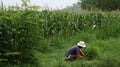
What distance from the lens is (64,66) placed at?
10.7 meters

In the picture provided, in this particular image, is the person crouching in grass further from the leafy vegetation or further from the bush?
the bush

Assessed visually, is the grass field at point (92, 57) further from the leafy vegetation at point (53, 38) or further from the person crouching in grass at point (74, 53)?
the person crouching in grass at point (74, 53)

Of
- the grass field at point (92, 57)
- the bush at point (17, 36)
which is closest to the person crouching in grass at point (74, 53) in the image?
the grass field at point (92, 57)

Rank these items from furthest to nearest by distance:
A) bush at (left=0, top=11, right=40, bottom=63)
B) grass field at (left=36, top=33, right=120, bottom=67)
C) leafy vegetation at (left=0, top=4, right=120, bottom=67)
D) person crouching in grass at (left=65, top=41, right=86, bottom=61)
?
person crouching in grass at (left=65, top=41, right=86, bottom=61) < grass field at (left=36, top=33, right=120, bottom=67) < leafy vegetation at (left=0, top=4, right=120, bottom=67) < bush at (left=0, top=11, right=40, bottom=63)

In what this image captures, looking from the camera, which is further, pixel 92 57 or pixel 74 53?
pixel 92 57

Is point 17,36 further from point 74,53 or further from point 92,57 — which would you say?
point 92,57

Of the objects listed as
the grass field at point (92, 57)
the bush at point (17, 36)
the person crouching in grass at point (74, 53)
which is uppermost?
the bush at point (17, 36)

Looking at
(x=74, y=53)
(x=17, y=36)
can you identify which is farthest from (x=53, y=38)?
(x=17, y=36)

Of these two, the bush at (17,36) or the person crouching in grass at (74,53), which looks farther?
the person crouching in grass at (74,53)

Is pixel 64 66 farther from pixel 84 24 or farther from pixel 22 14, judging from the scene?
pixel 84 24

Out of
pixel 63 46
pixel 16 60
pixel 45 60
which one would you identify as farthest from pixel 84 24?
pixel 16 60

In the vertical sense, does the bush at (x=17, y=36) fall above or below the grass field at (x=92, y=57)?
above

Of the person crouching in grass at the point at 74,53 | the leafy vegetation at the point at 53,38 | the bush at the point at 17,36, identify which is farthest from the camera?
the person crouching in grass at the point at 74,53

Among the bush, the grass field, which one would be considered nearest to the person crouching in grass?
the grass field
